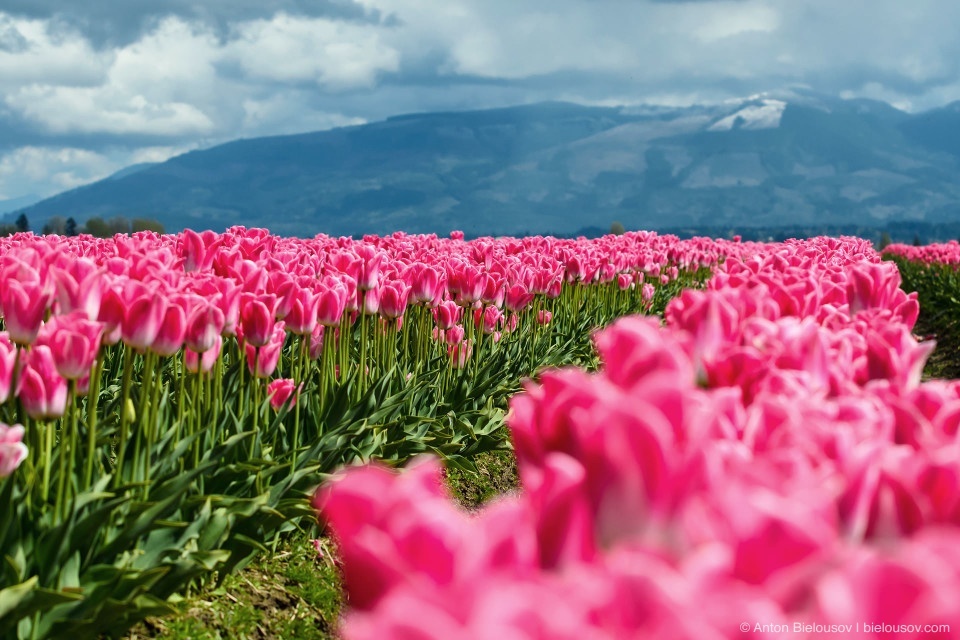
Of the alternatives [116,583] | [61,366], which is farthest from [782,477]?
[116,583]

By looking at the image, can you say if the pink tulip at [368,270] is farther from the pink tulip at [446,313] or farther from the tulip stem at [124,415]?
the tulip stem at [124,415]

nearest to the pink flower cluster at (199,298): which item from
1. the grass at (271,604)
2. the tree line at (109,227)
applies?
the grass at (271,604)

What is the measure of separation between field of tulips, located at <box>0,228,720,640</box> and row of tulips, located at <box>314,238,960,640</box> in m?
0.03

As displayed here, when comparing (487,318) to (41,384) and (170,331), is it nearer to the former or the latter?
(170,331)

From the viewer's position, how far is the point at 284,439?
5.86 metres

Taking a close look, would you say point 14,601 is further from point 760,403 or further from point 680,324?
point 760,403

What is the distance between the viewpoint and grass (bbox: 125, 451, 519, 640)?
4473mm

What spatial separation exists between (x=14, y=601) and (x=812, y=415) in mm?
3008

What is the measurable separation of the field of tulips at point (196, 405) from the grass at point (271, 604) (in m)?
0.14

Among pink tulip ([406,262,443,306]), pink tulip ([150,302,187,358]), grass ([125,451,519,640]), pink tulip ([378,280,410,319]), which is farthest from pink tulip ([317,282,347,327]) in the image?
pink tulip ([150,302,187,358])

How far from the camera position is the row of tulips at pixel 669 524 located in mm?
851

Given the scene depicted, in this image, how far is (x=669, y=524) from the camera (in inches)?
44.2

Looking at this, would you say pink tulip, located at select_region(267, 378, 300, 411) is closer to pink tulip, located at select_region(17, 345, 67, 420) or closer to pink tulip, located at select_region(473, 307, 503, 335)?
pink tulip, located at select_region(17, 345, 67, 420)

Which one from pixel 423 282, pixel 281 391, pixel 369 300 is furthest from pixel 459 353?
pixel 281 391
